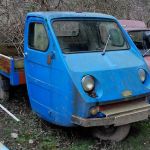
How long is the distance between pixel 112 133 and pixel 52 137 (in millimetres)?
931

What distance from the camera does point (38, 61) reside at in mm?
5535

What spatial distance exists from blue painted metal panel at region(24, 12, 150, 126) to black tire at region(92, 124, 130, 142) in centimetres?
60

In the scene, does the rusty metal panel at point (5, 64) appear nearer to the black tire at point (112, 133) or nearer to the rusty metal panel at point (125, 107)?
the black tire at point (112, 133)

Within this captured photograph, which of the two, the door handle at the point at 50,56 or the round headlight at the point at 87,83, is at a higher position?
the door handle at the point at 50,56

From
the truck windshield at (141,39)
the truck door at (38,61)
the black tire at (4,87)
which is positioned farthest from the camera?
the truck windshield at (141,39)

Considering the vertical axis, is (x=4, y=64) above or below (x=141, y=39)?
below

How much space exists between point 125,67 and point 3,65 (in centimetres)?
278

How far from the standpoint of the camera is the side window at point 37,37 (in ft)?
17.9

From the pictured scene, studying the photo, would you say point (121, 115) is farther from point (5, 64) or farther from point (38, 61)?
point (5, 64)

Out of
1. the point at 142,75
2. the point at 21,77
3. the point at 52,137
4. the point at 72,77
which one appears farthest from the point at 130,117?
the point at 21,77

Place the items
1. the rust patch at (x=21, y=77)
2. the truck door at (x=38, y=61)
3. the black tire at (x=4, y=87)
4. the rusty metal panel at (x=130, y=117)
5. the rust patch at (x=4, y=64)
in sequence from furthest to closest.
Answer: the black tire at (x=4, y=87)
the rust patch at (x=4, y=64)
the rust patch at (x=21, y=77)
the truck door at (x=38, y=61)
the rusty metal panel at (x=130, y=117)

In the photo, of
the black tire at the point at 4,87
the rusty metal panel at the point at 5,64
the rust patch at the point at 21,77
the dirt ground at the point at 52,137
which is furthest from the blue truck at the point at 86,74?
the black tire at the point at 4,87

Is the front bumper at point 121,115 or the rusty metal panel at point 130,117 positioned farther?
the rusty metal panel at point 130,117

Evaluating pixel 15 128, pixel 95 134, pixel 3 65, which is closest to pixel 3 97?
pixel 3 65
